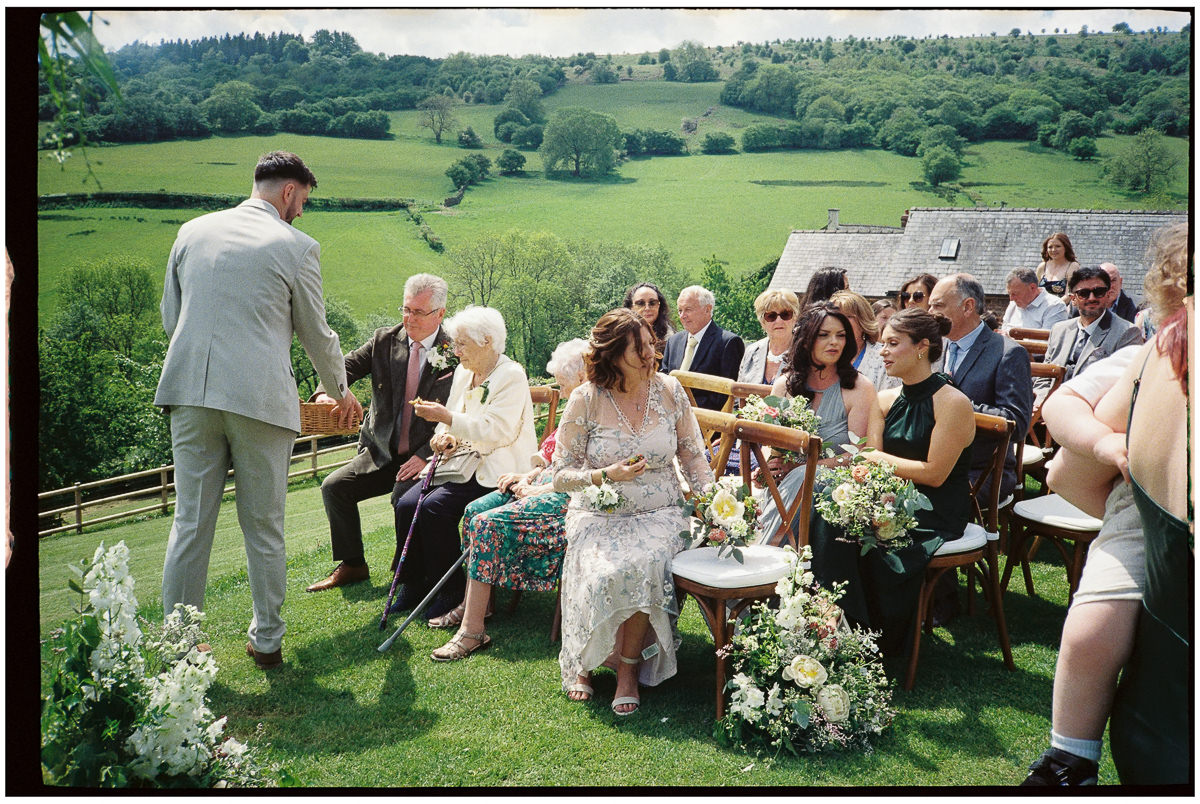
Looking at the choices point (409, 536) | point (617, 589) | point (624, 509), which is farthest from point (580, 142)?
point (617, 589)

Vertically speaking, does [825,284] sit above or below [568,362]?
above

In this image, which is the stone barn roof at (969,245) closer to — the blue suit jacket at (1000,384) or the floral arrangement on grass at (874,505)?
the blue suit jacket at (1000,384)

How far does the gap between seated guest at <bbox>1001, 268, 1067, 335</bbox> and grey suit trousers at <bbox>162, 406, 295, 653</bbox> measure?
606cm

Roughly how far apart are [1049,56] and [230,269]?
109 feet

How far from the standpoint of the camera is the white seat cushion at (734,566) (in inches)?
125

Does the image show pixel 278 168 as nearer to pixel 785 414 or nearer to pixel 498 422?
pixel 498 422

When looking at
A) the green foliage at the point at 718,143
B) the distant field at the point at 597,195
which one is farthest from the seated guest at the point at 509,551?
the green foliage at the point at 718,143

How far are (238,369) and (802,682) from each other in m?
2.60

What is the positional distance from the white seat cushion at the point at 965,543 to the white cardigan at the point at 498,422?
2274 millimetres

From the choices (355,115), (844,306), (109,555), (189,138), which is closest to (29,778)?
(109,555)

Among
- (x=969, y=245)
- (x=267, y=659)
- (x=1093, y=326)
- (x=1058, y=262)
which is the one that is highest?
(x=1058, y=262)

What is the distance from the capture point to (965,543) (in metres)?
3.51

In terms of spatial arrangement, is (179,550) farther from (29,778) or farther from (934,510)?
(934,510)

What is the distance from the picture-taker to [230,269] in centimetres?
339
